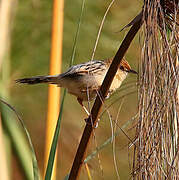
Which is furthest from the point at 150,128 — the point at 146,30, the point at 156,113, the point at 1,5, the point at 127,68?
the point at 127,68

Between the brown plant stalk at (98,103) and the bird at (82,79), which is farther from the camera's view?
the bird at (82,79)

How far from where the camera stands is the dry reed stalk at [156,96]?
1021mm

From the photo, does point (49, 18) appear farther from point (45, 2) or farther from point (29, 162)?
point (29, 162)

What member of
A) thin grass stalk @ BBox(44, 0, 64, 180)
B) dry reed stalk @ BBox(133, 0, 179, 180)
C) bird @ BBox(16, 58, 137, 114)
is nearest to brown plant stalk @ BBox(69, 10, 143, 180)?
dry reed stalk @ BBox(133, 0, 179, 180)

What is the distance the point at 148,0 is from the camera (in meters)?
Result: 1.04

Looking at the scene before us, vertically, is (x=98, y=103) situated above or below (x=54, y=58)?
below

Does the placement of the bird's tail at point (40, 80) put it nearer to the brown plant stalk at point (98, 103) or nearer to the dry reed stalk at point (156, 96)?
the brown plant stalk at point (98, 103)

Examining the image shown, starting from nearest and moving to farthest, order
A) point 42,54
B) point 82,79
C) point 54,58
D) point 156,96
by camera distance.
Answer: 1. point 156,96
2. point 54,58
3. point 82,79
4. point 42,54

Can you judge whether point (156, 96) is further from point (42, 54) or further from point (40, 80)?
point (42, 54)

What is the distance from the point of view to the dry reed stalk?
102 centimetres

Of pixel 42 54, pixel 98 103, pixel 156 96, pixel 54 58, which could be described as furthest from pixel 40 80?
pixel 42 54

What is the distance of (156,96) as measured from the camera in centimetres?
103

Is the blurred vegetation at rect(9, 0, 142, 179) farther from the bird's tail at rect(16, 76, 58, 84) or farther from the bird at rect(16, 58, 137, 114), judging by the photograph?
the bird's tail at rect(16, 76, 58, 84)

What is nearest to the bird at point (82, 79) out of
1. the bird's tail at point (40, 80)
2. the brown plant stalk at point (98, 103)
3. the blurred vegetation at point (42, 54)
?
the bird's tail at point (40, 80)
